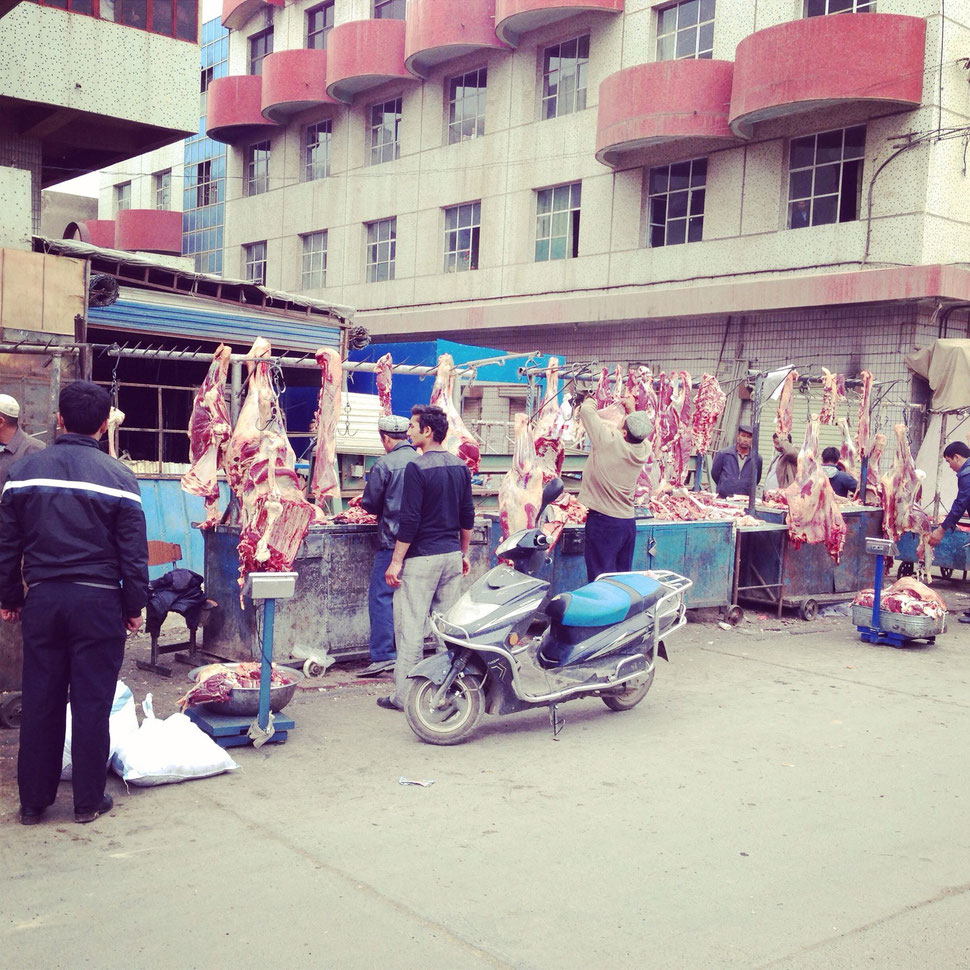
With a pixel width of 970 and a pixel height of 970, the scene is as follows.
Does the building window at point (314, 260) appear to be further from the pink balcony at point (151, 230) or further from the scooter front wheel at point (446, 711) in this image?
the scooter front wheel at point (446, 711)

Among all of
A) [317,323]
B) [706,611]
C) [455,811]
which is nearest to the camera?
[455,811]

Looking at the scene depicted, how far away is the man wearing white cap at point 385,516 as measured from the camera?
7.61 metres

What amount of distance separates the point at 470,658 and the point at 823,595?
661 cm

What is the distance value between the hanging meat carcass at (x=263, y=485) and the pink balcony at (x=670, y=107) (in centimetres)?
1277

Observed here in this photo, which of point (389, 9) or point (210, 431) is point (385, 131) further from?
point (210, 431)

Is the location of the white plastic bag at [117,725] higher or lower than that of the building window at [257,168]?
lower

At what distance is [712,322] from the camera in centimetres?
1883

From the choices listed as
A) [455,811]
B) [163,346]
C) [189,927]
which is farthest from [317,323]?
[189,927]

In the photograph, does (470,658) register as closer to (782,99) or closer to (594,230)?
(782,99)

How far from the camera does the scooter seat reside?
266 inches

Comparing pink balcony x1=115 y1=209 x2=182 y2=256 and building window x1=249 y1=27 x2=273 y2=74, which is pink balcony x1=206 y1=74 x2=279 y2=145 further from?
pink balcony x1=115 y1=209 x2=182 y2=256

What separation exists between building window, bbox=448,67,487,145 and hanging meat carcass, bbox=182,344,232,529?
17055 mm

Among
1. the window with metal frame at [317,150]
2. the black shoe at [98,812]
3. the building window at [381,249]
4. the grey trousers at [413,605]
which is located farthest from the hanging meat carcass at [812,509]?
the window with metal frame at [317,150]

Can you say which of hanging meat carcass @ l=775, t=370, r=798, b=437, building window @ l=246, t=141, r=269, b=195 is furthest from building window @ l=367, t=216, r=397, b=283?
hanging meat carcass @ l=775, t=370, r=798, b=437
